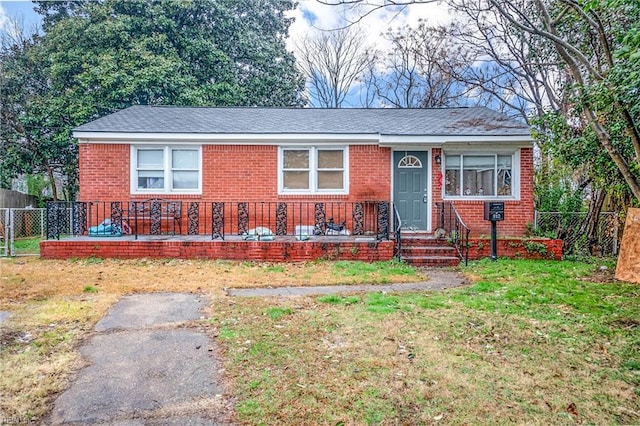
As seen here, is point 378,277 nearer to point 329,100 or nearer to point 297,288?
point 297,288

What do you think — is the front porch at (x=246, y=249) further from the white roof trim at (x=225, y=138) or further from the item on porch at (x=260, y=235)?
the white roof trim at (x=225, y=138)

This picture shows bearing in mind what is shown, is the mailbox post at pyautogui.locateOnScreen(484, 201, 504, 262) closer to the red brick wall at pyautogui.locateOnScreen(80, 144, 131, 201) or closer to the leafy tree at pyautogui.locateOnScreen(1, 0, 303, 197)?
the red brick wall at pyautogui.locateOnScreen(80, 144, 131, 201)

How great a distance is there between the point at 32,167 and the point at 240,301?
1626 cm

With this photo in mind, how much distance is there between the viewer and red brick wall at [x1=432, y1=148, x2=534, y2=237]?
35.1ft

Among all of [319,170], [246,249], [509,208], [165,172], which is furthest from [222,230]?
[509,208]

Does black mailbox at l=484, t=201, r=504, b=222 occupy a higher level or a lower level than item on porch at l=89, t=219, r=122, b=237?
higher

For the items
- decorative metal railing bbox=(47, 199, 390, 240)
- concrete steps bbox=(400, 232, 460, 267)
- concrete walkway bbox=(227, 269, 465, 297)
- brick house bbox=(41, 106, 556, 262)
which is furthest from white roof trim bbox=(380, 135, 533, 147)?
concrete walkway bbox=(227, 269, 465, 297)

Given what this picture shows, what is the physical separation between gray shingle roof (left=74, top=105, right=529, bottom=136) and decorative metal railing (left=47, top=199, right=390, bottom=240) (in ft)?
6.76

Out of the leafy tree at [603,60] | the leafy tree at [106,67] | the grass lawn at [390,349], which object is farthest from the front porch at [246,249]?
the leafy tree at [106,67]

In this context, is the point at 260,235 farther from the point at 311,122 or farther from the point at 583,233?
the point at 583,233

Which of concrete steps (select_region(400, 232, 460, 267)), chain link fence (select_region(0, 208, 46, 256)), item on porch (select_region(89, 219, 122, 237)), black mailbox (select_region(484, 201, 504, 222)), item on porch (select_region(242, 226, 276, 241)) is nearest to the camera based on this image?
concrete steps (select_region(400, 232, 460, 267))

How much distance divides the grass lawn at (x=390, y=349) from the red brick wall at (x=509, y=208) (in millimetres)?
4005

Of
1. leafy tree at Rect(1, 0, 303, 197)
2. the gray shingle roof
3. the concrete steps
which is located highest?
leafy tree at Rect(1, 0, 303, 197)

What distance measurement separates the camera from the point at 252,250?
8.82 meters
